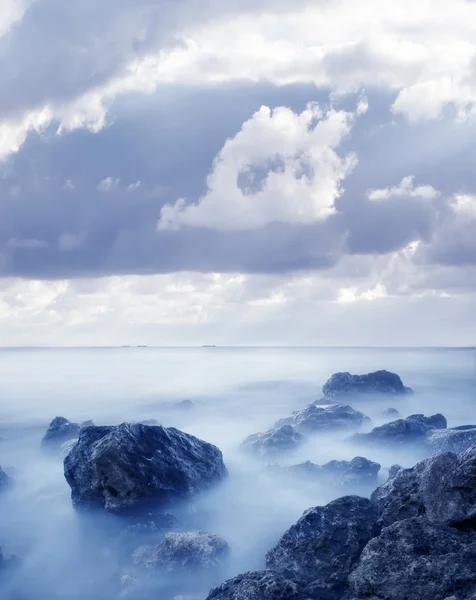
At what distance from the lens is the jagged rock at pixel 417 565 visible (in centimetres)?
811

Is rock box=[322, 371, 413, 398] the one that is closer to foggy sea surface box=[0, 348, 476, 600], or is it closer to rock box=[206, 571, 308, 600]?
foggy sea surface box=[0, 348, 476, 600]

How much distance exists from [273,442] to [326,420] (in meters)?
5.78

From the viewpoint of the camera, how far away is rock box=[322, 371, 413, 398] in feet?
141

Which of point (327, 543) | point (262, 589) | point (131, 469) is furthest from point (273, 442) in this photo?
point (262, 589)

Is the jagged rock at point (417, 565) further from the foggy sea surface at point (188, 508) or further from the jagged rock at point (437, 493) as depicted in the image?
the foggy sea surface at point (188, 508)

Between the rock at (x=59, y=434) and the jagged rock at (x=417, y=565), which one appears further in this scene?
the rock at (x=59, y=434)

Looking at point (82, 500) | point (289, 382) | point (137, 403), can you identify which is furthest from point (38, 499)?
point (289, 382)

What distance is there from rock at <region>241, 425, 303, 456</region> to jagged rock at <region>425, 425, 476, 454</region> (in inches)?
226

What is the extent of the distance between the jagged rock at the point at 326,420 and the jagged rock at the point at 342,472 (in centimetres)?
796

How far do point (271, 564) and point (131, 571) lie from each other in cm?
379

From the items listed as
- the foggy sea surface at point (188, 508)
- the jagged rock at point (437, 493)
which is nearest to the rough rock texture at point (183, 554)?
the foggy sea surface at point (188, 508)

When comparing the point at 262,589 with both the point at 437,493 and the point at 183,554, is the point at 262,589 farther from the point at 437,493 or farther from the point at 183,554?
the point at 183,554

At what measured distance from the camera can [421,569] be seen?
8383 mm

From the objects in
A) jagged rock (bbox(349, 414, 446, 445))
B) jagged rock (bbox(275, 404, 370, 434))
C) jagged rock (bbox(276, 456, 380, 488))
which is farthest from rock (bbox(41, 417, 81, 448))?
jagged rock (bbox(349, 414, 446, 445))
